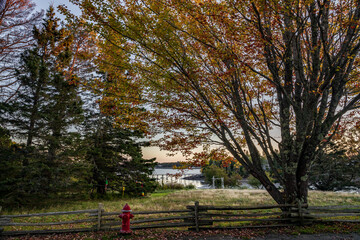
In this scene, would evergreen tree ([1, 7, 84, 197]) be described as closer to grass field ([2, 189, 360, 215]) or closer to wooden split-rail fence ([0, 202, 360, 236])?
grass field ([2, 189, 360, 215])

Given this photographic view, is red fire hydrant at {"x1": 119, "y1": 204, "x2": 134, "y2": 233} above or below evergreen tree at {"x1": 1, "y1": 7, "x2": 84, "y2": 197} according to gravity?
below

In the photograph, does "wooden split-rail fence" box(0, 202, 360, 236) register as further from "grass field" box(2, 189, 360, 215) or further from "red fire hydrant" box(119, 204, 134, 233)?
"grass field" box(2, 189, 360, 215)

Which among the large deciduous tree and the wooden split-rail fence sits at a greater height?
the large deciduous tree

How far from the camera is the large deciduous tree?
656 cm

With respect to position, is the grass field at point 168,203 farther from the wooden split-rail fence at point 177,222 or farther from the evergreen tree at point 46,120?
the wooden split-rail fence at point 177,222

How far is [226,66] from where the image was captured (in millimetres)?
8148

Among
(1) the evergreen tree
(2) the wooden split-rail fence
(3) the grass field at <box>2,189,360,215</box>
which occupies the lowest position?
(3) the grass field at <box>2,189,360,215</box>

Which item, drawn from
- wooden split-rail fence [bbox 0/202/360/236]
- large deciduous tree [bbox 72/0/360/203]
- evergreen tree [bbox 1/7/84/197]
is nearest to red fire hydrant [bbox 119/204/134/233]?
wooden split-rail fence [bbox 0/202/360/236]

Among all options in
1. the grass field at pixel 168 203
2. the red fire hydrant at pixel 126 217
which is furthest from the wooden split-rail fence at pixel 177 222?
the grass field at pixel 168 203

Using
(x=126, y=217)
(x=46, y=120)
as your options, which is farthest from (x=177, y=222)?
(x=46, y=120)

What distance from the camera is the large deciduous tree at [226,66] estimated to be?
6.56 m

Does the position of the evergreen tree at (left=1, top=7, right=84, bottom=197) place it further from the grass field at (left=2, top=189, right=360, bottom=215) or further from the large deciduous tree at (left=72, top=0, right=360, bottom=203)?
the large deciduous tree at (left=72, top=0, right=360, bottom=203)

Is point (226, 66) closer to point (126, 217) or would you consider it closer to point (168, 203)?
point (126, 217)

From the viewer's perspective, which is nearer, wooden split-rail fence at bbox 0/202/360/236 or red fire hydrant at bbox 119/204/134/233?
red fire hydrant at bbox 119/204/134/233
